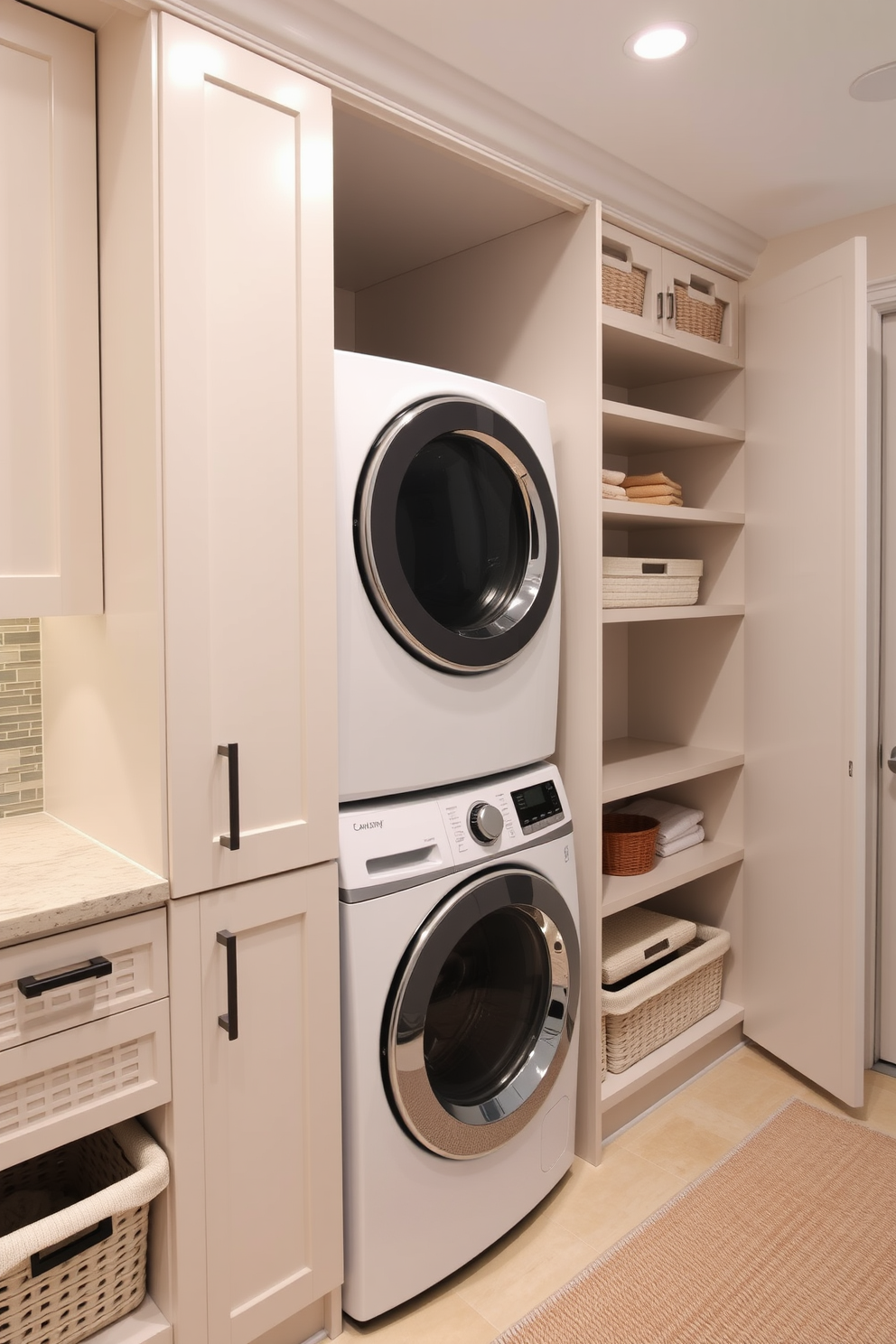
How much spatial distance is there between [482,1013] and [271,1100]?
53cm

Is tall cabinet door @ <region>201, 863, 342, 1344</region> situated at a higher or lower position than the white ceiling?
lower

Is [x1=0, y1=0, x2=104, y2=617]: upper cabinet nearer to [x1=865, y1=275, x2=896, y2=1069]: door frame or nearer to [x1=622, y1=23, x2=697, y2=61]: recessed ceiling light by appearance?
[x1=622, y1=23, x2=697, y2=61]: recessed ceiling light

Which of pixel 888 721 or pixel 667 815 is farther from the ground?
pixel 888 721

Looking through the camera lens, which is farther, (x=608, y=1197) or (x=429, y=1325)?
(x=608, y=1197)

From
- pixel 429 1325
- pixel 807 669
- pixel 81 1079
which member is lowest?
pixel 429 1325

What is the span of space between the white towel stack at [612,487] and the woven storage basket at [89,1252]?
1.68 m

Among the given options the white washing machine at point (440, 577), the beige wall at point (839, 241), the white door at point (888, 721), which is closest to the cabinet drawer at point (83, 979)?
the white washing machine at point (440, 577)

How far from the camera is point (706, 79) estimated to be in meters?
1.76

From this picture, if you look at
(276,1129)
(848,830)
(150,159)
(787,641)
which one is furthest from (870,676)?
(150,159)

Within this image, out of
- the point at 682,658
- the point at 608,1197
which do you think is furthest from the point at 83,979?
the point at 682,658

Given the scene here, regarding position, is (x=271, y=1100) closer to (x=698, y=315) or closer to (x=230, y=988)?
(x=230, y=988)

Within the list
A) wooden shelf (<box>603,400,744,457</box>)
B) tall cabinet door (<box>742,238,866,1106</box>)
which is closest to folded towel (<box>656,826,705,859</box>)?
tall cabinet door (<box>742,238,866,1106</box>)

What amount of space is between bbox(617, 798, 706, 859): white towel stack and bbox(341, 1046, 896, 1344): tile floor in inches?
25.5

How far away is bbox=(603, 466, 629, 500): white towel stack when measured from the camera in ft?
7.44
